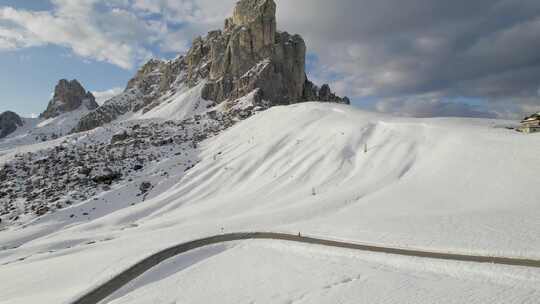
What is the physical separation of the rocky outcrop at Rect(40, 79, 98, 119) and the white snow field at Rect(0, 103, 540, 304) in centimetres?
18203

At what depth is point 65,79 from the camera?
19100 centimetres

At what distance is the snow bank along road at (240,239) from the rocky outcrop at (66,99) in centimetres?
20247

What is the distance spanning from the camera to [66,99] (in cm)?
18850

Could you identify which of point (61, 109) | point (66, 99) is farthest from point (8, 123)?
point (66, 99)

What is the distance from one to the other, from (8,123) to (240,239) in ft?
716

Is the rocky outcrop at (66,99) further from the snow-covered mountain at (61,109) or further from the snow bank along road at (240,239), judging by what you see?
the snow bank along road at (240,239)

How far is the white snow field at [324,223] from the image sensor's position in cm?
1092

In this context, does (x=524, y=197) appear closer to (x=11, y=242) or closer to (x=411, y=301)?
(x=411, y=301)

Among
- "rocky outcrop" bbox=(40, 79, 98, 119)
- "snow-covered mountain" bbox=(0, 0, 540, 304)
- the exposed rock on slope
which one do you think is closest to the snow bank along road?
"snow-covered mountain" bbox=(0, 0, 540, 304)

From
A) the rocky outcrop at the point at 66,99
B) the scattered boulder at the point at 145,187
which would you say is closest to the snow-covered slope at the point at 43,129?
the rocky outcrop at the point at 66,99

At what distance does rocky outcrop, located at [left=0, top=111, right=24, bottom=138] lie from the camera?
175 metres

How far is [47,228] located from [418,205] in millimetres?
32149

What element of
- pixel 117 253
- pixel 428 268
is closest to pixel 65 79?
pixel 117 253

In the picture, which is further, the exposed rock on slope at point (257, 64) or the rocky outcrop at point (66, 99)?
the rocky outcrop at point (66, 99)
